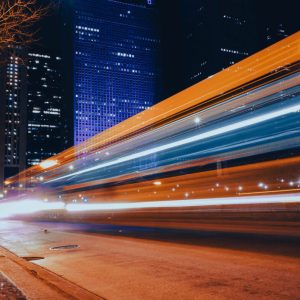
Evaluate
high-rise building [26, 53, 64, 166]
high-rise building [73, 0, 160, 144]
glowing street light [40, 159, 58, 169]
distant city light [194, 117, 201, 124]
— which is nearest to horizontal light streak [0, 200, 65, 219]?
glowing street light [40, 159, 58, 169]

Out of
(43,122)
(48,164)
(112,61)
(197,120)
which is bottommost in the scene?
(48,164)

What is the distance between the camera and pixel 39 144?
470ft

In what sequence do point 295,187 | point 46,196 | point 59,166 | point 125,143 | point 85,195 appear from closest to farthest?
point 295,187
point 125,143
point 85,195
point 59,166
point 46,196

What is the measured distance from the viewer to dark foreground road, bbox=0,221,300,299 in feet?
19.1

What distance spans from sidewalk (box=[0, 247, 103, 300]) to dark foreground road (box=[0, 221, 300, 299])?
344 millimetres

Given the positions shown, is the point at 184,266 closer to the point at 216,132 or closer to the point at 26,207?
the point at 216,132

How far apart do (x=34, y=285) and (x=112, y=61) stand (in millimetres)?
85227

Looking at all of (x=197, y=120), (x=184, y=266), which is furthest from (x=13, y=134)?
(x=184, y=266)

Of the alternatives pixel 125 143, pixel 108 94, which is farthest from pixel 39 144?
pixel 125 143

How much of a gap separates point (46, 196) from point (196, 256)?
1803 centimetres

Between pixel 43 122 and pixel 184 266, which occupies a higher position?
pixel 43 122

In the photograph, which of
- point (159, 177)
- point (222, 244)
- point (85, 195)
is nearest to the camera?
point (222, 244)

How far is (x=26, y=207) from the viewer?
104ft

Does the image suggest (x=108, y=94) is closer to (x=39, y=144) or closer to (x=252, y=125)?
(x=39, y=144)
